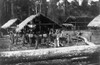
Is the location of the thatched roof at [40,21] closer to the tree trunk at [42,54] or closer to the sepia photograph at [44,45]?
the sepia photograph at [44,45]

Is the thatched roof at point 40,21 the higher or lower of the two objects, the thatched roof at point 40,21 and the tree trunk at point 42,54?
the higher

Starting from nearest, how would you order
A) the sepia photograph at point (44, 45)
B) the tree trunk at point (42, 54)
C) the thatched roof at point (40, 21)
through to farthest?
the tree trunk at point (42, 54) → the sepia photograph at point (44, 45) → the thatched roof at point (40, 21)

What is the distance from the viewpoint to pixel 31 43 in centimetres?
1706

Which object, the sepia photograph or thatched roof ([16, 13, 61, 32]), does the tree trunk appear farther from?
thatched roof ([16, 13, 61, 32])

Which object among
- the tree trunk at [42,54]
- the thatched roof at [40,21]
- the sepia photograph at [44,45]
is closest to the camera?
the tree trunk at [42,54]

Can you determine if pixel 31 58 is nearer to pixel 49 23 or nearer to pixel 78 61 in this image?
pixel 78 61

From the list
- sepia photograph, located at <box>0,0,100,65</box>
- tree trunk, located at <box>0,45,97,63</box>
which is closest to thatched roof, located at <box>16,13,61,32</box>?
sepia photograph, located at <box>0,0,100,65</box>

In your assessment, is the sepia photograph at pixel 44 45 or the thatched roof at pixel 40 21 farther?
the thatched roof at pixel 40 21

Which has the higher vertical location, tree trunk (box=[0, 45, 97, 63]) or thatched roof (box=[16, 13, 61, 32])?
thatched roof (box=[16, 13, 61, 32])

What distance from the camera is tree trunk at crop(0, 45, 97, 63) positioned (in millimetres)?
12859

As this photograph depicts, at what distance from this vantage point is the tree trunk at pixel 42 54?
12859 millimetres

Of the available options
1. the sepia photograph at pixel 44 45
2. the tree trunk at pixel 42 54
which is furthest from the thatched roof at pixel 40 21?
the tree trunk at pixel 42 54

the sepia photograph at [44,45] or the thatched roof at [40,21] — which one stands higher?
the thatched roof at [40,21]

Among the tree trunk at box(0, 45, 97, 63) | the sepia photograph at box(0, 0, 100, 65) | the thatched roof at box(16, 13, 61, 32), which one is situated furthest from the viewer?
the thatched roof at box(16, 13, 61, 32)
